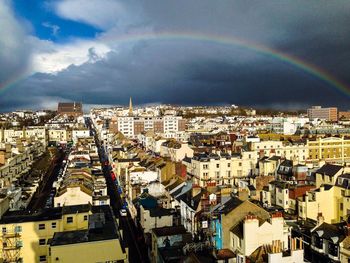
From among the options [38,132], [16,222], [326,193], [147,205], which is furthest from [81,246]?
[38,132]

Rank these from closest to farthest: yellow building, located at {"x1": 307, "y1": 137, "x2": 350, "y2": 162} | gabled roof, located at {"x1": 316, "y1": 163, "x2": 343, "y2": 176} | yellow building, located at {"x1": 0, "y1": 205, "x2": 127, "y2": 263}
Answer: yellow building, located at {"x1": 0, "y1": 205, "x2": 127, "y2": 263} → gabled roof, located at {"x1": 316, "y1": 163, "x2": 343, "y2": 176} → yellow building, located at {"x1": 307, "y1": 137, "x2": 350, "y2": 162}

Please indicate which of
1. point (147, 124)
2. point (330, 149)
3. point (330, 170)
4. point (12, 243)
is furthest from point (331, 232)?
point (147, 124)

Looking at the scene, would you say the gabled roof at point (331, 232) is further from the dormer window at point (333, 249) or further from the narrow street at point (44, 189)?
the narrow street at point (44, 189)

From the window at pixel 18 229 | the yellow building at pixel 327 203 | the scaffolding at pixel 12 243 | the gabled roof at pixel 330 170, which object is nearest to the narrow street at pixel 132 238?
the scaffolding at pixel 12 243

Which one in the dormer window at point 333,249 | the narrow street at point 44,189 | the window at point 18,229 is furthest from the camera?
the narrow street at point 44,189

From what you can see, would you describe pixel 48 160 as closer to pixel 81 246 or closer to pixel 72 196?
pixel 72 196

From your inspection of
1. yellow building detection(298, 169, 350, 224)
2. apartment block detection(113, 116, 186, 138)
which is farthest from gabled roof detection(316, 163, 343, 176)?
apartment block detection(113, 116, 186, 138)

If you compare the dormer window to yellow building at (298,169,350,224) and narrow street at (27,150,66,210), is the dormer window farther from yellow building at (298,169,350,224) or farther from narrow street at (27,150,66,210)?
narrow street at (27,150,66,210)

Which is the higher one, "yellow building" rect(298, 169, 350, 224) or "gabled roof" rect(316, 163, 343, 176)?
"gabled roof" rect(316, 163, 343, 176)
